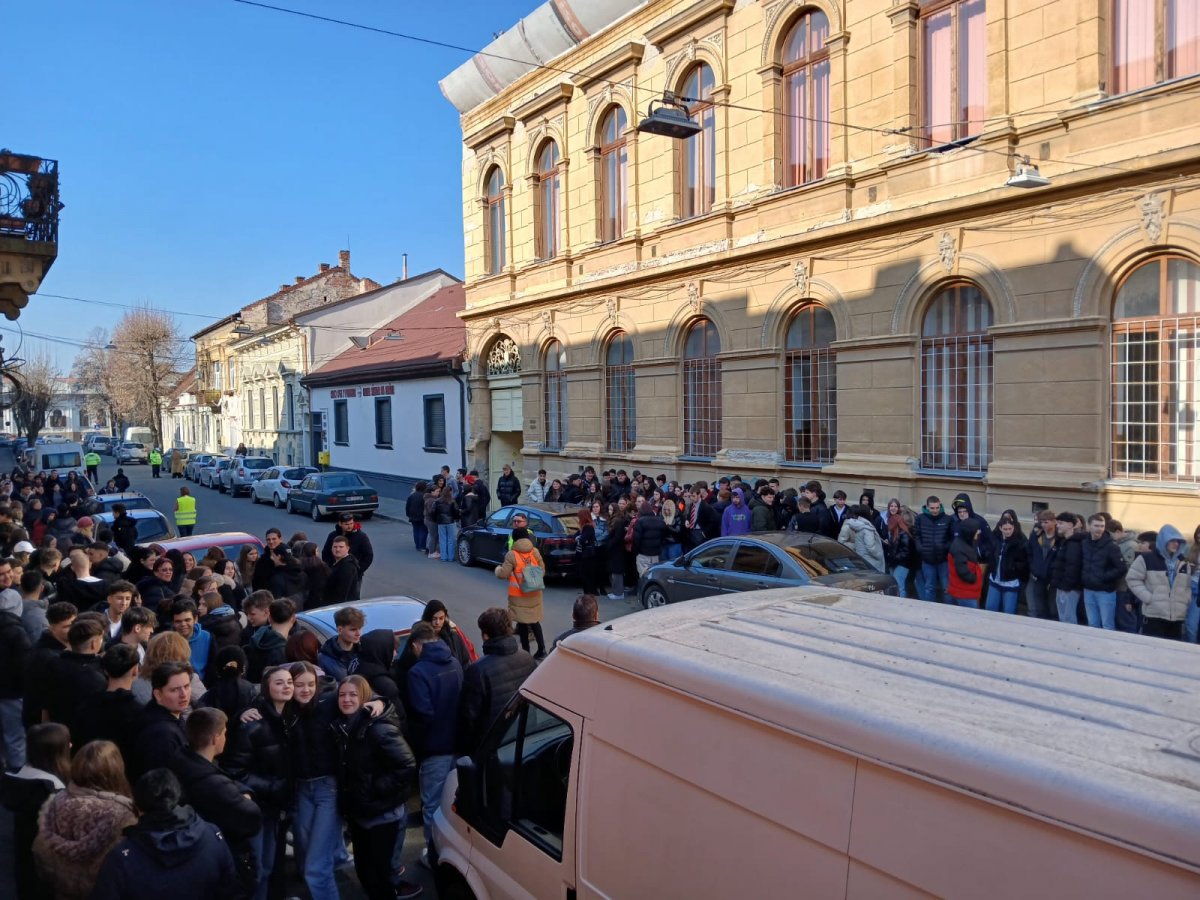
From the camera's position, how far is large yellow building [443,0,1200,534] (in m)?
11.6

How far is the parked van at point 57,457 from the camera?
34.4 meters

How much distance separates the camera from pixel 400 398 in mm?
32312

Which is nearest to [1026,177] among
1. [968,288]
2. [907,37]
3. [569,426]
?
[968,288]

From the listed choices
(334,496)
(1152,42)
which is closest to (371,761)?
(1152,42)

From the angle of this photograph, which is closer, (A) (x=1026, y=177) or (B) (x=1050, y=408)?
(A) (x=1026, y=177)

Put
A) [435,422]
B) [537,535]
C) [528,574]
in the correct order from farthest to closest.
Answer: [435,422] < [537,535] < [528,574]

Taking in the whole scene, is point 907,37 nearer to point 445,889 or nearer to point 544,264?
point 544,264

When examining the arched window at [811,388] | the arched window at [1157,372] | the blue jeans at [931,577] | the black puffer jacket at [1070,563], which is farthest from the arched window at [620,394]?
the black puffer jacket at [1070,563]

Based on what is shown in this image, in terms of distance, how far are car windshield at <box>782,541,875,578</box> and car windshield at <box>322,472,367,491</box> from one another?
1818 centimetres

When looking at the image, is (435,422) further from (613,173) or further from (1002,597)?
(1002,597)

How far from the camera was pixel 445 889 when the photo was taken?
464 centimetres

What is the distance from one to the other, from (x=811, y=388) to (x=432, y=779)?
1229 cm

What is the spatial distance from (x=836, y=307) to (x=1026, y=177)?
4.66 meters

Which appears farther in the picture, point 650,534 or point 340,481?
point 340,481
